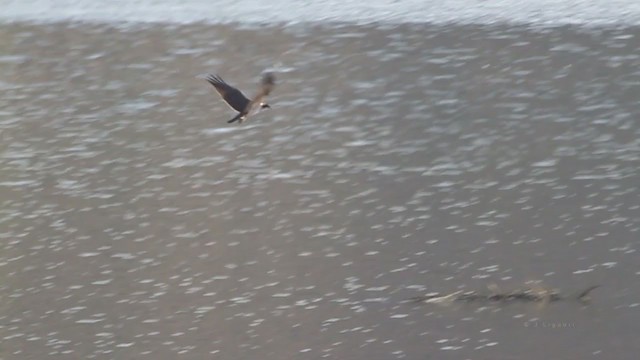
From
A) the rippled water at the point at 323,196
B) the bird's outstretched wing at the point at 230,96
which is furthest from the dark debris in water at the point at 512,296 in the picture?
the bird's outstretched wing at the point at 230,96

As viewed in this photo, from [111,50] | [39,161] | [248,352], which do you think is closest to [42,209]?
[39,161]

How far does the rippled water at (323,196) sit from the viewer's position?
8.30m

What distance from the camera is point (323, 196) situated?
11305mm

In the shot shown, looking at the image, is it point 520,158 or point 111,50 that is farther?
point 111,50

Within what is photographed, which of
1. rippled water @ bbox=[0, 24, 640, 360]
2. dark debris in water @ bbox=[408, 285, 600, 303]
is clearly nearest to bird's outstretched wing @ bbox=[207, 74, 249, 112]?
rippled water @ bbox=[0, 24, 640, 360]

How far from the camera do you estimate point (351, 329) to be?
27.1 ft

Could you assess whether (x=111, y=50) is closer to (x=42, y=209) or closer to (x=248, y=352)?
(x=42, y=209)

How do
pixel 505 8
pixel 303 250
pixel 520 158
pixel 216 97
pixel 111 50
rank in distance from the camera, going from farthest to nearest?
pixel 505 8 < pixel 111 50 < pixel 216 97 < pixel 520 158 < pixel 303 250

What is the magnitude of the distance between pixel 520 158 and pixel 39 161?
424cm

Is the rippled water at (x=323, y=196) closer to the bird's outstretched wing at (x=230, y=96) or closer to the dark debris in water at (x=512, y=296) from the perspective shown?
the dark debris in water at (x=512, y=296)

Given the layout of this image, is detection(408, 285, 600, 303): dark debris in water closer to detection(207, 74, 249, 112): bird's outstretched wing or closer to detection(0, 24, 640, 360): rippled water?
detection(0, 24, 640, 360): rippled water

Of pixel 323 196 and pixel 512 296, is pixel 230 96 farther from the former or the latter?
pixel 323 196

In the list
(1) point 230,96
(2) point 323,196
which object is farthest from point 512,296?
(2) point 323,196

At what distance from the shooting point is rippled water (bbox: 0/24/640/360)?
27.2 feet
